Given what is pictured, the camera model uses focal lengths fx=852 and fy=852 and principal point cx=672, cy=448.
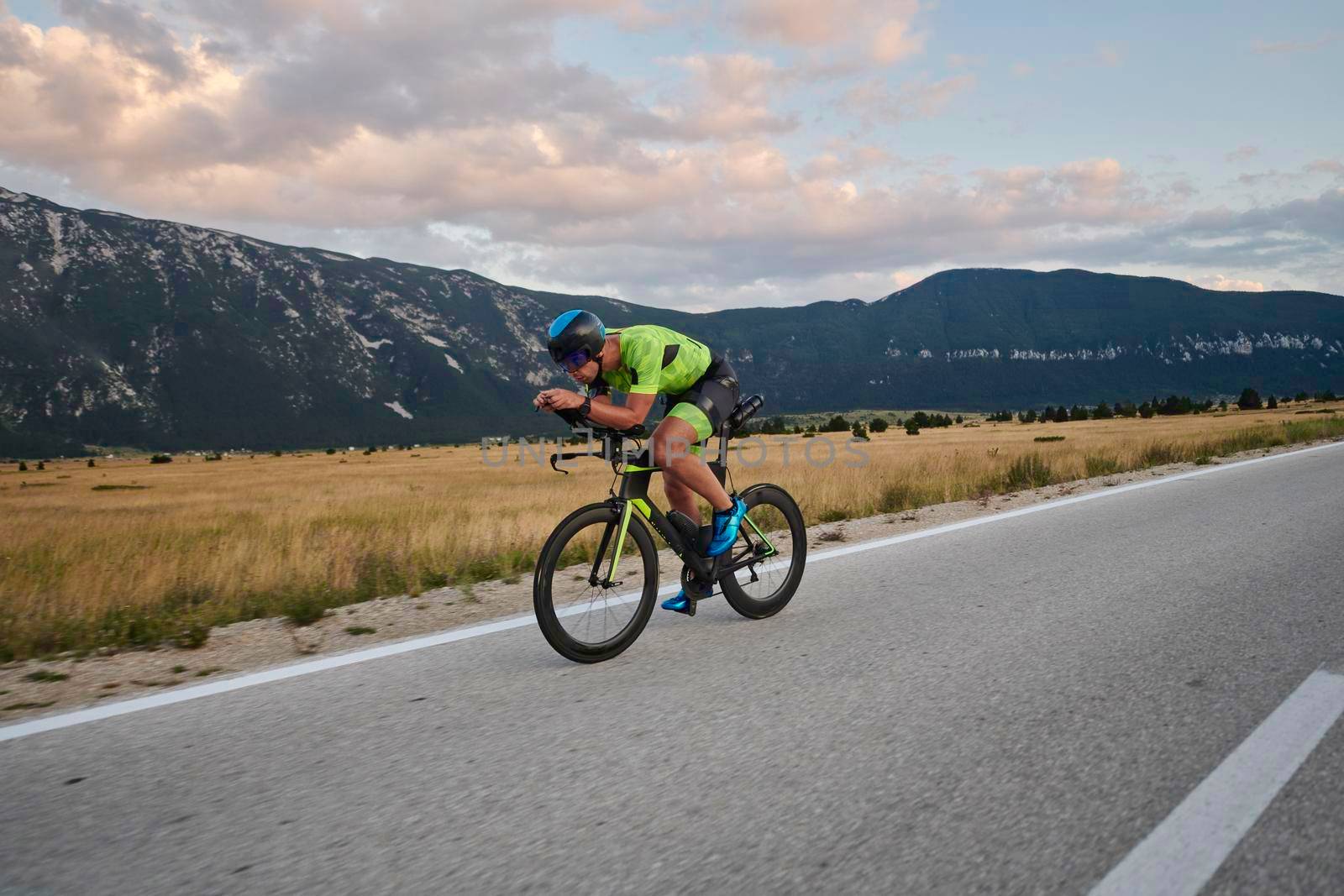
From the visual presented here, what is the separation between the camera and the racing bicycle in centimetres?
435

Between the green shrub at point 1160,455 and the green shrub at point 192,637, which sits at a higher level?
the green shrub at point 1160,455

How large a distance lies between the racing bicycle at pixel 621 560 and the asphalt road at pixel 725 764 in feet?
0.61

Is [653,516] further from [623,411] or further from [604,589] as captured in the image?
Answer: [623,411]

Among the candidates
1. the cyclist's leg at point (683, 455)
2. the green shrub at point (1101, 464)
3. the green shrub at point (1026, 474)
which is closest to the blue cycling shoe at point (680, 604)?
the cyclist's leg at point (683, 455)

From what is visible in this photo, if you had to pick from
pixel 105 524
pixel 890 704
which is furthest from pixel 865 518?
pixel 105 524

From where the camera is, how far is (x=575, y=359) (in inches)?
172

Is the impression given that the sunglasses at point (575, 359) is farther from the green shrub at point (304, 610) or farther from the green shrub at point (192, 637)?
the green shrub at point (192, 637)

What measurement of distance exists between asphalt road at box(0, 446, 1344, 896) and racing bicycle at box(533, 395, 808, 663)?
0.61 ft

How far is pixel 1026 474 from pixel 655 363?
12.6 meters

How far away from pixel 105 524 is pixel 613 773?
826 inches

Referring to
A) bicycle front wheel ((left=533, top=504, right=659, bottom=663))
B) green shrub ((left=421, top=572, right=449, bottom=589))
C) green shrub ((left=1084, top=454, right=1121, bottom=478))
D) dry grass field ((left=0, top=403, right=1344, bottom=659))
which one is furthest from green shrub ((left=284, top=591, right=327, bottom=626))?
green shrub ((left=1084, top=454, right=1121, bottom=478))

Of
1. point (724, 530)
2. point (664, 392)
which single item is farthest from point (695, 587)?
point (664, 392)

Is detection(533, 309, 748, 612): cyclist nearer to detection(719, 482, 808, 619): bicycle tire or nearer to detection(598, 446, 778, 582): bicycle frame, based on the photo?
detection(598, 446, 778, 582): bicycle frame

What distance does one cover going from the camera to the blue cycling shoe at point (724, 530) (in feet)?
16.4
